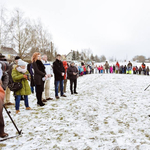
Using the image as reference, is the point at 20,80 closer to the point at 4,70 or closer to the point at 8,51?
the point at 4,70

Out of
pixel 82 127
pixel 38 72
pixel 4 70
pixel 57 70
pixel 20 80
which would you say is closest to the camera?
pixel 4 70

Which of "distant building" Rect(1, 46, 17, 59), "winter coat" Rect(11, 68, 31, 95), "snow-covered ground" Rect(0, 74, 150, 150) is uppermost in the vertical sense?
"distant building" Rect(1, 46, 17, 59)

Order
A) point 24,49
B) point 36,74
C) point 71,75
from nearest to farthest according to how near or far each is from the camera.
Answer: point 36,74
point 71,75
point 24,49

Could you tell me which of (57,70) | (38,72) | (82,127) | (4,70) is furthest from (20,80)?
(82,127)

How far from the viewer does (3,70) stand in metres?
3.18

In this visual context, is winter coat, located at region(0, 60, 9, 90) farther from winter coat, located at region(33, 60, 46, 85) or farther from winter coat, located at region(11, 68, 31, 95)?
winter coat, located at region(33, 60, 46, 85)

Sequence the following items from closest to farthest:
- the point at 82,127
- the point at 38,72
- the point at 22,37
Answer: the point at 82,127 → the point at 38,72 → the point at 22,37

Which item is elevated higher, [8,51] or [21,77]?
[8,51]

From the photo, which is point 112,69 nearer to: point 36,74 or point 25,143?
point 36,74

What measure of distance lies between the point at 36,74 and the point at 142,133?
427cm

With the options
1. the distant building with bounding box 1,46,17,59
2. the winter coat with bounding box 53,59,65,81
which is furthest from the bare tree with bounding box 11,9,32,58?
the winter coat with bounding box 53,59,65,81

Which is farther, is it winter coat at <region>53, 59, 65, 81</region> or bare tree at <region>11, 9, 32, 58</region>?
bare tree at <region>11, 9, 32, 58</region>

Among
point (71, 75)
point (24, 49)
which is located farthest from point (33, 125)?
point (24, 49)

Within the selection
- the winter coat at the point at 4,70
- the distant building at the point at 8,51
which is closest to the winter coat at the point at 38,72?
the winter coat at the point at 4,70
